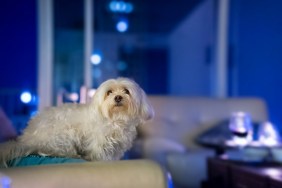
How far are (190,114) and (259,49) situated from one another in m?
1.40

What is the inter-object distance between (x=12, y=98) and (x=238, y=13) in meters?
2.73

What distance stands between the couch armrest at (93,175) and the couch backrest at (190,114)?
254cm

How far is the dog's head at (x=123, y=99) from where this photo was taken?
191cm

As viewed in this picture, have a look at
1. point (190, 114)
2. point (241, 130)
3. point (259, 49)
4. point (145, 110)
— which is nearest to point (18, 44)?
point (190, 114)

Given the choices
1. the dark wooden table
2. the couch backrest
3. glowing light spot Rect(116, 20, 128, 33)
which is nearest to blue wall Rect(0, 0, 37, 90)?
glowing light spot Rect(116, 20, 128, 33)

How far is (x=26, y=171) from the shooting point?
3.70 ft

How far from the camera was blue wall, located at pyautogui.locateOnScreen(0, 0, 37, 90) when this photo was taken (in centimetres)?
429

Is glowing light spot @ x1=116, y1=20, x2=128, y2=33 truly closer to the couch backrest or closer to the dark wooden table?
the couch backrest

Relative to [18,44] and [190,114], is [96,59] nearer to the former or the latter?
[18,44]

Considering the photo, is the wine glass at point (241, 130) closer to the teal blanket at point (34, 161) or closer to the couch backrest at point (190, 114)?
the couch backrest at point (190, 114)

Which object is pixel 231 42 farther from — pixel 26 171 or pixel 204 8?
pixel 26 171

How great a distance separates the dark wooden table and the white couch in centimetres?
58

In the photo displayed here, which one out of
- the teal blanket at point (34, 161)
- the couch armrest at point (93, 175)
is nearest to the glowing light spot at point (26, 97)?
the teal blanket at point (34, 161)

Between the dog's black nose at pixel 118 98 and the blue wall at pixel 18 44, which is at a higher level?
the blue wall at pixel 18 44
